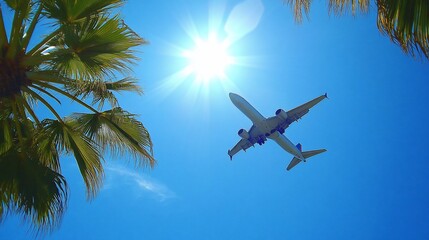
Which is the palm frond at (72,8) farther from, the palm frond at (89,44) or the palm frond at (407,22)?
the palm frond at (407,22)

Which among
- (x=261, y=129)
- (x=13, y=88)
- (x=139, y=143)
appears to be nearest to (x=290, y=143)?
(x=261, y=129)

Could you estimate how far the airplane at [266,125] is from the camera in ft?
87.2

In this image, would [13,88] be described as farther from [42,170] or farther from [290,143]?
[290,143]

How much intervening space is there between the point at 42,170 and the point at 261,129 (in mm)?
23486

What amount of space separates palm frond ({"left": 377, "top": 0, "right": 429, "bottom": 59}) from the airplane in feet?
68.9

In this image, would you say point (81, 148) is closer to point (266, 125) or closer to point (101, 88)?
point (101, 88)

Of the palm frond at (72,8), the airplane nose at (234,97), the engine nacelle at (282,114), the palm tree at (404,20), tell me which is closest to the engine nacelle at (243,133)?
the airplane nose at (234,97)

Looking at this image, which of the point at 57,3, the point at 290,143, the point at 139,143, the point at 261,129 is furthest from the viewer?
the point at 290,143

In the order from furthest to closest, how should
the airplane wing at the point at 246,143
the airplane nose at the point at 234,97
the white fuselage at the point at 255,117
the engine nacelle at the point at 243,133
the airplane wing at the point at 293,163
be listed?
the airplane wing at the point at 293,163 < the airplane wing at the point at 246,143 < the engine nacelle at the point at 243,133 < the airplane nose at the point at 234,97 < the white fuselage at the point at 255,117

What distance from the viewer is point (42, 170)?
6.12 m

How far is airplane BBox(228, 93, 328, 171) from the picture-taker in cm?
2657

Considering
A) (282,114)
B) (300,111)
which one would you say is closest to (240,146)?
(282,114)

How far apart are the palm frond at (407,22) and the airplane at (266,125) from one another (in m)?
21.0

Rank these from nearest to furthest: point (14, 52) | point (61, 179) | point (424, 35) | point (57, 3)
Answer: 1. point (424, 35)
2. point (14, 52)
3. point (57, 3)
4. point (61, 179)
